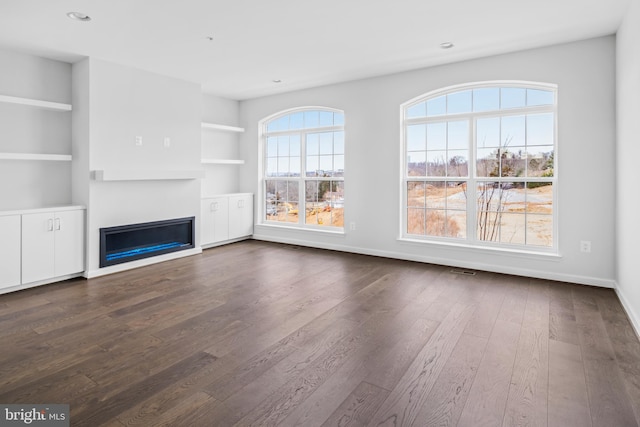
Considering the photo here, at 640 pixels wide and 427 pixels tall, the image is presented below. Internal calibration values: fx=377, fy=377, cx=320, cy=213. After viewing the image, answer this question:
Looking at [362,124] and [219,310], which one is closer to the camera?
[219,310]

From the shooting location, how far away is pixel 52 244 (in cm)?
411

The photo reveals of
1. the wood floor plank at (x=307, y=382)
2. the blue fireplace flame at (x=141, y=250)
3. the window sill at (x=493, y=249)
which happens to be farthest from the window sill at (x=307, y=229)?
the wood floor plank at (x=307, y=382)

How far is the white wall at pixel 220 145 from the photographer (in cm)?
643

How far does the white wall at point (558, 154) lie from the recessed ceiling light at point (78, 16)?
129 inches

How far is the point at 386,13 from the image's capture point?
3367 millimetres

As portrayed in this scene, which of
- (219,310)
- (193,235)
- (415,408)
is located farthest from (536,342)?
(193,235)

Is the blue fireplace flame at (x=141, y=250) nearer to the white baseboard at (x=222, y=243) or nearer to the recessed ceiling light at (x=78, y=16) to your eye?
the white baseboard at (x=222, y=243)

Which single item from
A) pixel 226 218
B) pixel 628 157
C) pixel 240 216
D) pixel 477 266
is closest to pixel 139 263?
pixel 226 218

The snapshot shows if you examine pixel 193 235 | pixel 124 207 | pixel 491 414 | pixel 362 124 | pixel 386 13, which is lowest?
pixel 491 414

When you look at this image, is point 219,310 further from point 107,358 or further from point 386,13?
point 386,13

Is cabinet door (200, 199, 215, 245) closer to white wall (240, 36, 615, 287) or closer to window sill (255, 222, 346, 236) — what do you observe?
window sill (255, 222, 346, 236)


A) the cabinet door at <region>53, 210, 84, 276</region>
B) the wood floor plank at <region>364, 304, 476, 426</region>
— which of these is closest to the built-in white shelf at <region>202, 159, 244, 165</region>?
the cabinet door at <region>53, 210, 84, 276</region>

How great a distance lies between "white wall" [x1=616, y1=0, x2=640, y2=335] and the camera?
2.88 m

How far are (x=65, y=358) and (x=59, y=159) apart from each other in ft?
9.42
